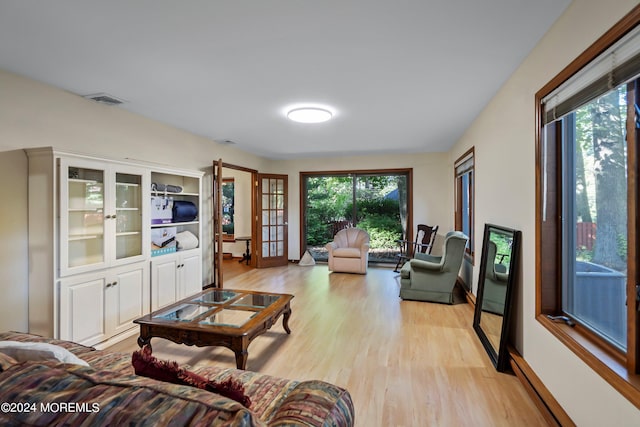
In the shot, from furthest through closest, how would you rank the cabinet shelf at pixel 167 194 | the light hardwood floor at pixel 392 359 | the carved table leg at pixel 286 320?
the cabinet shelf at pixel 167 194 < the carved table leg at pixel 286 320 < the light hardwood floor at pixel 392 359

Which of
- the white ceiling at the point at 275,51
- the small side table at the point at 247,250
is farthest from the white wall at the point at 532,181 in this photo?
the small side table at the point at 247,250

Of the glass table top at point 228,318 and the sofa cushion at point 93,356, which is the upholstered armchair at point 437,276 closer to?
the glass table top at point 228,318

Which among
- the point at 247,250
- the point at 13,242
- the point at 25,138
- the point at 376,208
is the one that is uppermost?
the point at 25,138

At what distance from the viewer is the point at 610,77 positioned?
136 centimetres

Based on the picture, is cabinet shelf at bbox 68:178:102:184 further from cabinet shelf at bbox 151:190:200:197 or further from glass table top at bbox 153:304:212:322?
glass table top at bbox 153:304:212:322

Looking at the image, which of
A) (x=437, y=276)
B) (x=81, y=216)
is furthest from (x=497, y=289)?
(x=81, y=216)

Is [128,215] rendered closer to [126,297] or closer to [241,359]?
[126,297]

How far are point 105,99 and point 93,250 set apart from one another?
4.90 ft

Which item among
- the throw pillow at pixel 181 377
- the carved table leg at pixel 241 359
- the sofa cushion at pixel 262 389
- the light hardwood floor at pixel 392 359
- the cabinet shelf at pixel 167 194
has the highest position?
the cabinet shelf at pixel 167 194

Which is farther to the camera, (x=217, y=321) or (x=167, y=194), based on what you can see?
(x=167, y=194)

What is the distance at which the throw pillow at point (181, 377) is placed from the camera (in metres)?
0.88

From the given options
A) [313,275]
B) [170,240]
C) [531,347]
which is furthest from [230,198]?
[531,347]

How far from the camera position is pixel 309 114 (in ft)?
11.1

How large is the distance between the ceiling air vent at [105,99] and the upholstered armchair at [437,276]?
3.93 metres
